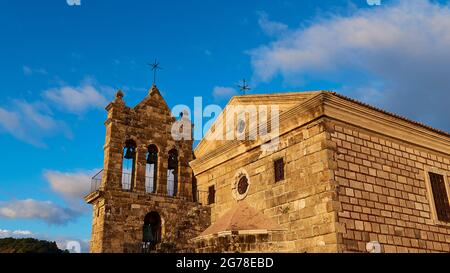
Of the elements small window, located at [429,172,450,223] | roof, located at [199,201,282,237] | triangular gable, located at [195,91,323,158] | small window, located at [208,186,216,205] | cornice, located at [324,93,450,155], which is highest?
triangular gable, located at [195,91,323,158]

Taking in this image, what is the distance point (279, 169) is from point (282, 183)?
553 mm

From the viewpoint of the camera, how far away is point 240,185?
14828 mm

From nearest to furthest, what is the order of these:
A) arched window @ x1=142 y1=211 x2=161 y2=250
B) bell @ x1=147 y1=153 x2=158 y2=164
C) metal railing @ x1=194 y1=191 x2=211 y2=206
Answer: arched window @ x1=142 y1=211 x2=161 y2=250 → metal railing @ x1=194 y1=191 x2=211 y2=206 → bell @ x1=147 y1=153 x2=158 y2=164

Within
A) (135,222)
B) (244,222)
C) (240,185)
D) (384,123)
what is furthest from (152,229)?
(384,123)

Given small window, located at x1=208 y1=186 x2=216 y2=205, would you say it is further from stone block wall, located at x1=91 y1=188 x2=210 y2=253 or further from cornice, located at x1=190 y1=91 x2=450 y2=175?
cornice, located at x1=190 y1=91 x2=450 y2=175

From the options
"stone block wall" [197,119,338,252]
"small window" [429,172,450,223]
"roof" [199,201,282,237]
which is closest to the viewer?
"stone block wall" [197,119,338,252]

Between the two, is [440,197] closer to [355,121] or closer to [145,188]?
[355,121]

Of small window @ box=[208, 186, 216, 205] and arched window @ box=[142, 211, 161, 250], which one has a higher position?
small window @ box=[208, 186, 216, 205]

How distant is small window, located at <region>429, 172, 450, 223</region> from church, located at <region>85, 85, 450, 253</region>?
0.13 ft

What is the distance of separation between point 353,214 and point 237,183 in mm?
4841

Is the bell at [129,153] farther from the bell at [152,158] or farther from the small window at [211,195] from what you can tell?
the small window at [211,195]

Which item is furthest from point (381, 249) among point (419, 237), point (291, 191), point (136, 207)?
point (136, 207)

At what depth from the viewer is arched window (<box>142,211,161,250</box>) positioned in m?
15.5

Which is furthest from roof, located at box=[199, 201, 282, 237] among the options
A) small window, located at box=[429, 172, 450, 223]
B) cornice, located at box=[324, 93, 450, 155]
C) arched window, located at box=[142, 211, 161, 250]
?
small window, located at box=[429, 172, 450, 223]
